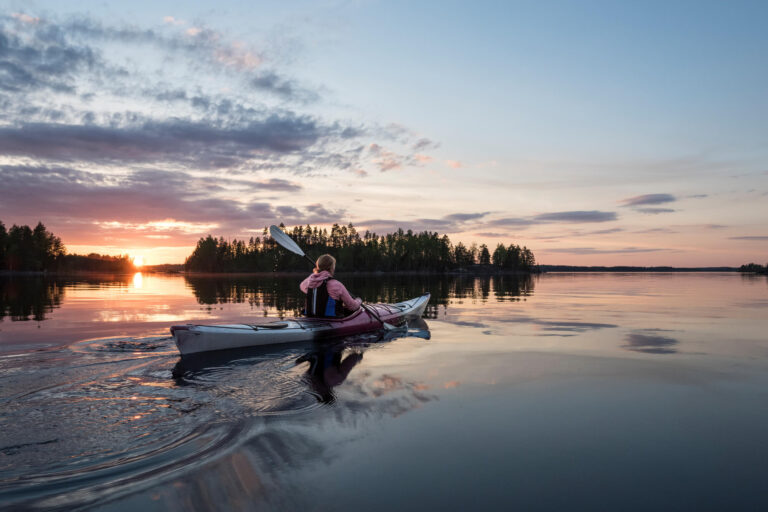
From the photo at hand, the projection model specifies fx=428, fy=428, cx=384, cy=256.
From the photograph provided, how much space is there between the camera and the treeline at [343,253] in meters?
131

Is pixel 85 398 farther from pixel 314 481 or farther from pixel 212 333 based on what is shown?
pixel 314 481

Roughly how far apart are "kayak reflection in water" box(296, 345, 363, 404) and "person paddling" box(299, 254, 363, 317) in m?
1.19

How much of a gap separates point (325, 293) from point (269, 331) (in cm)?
187

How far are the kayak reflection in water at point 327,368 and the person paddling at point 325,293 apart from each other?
1193mm

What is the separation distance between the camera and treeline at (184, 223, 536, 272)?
5143 inches

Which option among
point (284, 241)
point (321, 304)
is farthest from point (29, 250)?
point (321, 304)

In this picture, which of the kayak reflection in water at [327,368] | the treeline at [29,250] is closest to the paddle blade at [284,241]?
the kayak reflection in water at [327,368]

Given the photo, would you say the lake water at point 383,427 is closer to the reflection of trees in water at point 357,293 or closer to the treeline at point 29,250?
the reflection of trees in water at point 357,293

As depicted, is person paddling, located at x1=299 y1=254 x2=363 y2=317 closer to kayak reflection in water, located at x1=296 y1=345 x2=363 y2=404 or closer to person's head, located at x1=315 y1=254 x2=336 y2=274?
person's head, located at x1=315 y1=254 x2=336 y2=274

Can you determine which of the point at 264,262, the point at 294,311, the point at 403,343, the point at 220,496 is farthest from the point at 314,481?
the point at 264,262

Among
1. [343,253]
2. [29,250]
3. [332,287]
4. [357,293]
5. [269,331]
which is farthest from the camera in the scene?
[343,253]

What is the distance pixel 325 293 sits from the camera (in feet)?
38.1

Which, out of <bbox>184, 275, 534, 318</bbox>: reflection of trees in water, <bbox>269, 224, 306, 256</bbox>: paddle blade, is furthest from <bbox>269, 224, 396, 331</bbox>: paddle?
<bbox>184, 275, 534, 318</bbox>: reflection of trees in water

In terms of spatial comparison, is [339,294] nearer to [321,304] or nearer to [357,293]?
[321,304]
